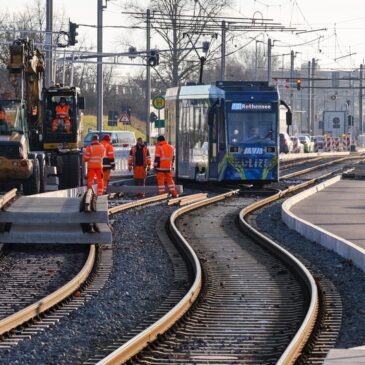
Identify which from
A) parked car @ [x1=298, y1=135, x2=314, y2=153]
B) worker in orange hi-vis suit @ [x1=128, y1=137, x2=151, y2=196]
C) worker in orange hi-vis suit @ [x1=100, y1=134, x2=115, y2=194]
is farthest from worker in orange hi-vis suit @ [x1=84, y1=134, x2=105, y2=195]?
parked car @ [x1=298, y1=135, x2=314, y2=153]

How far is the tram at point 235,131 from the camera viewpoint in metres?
37.9

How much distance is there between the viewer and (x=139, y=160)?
37.3m

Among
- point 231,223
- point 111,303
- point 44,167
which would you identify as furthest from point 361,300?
point 44,167

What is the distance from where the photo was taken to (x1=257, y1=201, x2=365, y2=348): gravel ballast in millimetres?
12906

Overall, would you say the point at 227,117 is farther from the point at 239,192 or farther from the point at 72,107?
the point at 72,107

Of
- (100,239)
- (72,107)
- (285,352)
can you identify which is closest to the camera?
(285,352)

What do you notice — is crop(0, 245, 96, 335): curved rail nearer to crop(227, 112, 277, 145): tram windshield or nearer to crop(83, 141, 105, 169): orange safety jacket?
crop(83, 141, 105, 169): orange safety jacket

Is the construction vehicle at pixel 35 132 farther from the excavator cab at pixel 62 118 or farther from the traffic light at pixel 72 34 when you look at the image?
the traffic light at pixel 72 34

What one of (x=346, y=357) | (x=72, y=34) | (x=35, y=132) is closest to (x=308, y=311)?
(x=346, y=357)

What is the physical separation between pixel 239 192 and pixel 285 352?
2747 centimetres

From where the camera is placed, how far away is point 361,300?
1538 centimetres

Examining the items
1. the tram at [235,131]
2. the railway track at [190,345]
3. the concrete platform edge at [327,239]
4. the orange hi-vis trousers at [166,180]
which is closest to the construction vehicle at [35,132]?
the orange hi-vis trousers at [166,180]

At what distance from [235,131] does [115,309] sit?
23.9m

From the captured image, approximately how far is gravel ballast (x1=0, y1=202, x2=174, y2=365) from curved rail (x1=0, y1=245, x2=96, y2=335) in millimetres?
309
